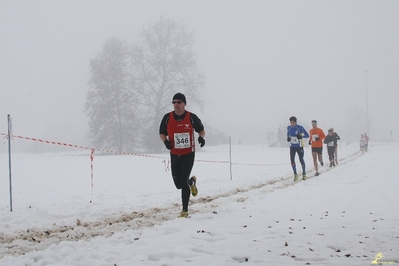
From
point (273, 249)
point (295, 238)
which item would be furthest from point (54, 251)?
point (295, 238)

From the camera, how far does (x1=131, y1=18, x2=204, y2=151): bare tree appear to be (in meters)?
35.8

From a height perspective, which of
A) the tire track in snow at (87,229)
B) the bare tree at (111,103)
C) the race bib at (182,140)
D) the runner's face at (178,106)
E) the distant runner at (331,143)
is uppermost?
the bare tree at (111,103)

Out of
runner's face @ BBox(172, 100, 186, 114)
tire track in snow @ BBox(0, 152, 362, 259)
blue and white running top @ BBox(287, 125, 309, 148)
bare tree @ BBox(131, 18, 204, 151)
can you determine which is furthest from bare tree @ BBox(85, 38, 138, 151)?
runner's face @ BBox(172, 100, 186, 114)

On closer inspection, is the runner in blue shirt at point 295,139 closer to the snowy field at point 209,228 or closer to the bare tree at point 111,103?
the snowy field at point 209,228

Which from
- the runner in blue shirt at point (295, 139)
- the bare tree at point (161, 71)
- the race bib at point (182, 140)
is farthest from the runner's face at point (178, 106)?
the bare tree at point (161, 71)

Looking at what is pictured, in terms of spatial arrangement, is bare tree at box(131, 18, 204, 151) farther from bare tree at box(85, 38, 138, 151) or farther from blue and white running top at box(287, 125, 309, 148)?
blue and white running top at box(287, 125, 309, 148)

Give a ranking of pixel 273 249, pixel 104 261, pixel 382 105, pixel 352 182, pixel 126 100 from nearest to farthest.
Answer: pixel 104 261
pixel 273 249
pixel 352 182
pixel 126 100
pixel 382 105

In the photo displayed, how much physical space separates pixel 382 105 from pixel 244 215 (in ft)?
661

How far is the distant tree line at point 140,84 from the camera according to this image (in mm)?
34656

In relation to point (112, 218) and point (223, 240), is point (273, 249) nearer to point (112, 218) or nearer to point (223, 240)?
point (223, 240)

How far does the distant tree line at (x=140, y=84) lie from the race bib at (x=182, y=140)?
29.1m

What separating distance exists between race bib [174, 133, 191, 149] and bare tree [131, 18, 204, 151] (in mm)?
29302

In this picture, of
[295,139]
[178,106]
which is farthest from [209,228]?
[295,139]

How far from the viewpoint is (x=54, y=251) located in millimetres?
3926
